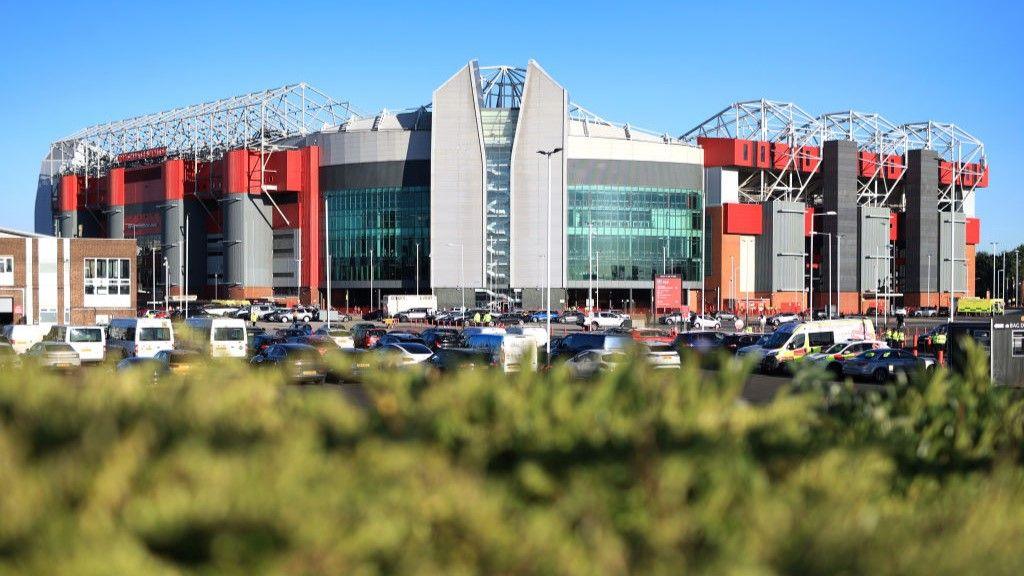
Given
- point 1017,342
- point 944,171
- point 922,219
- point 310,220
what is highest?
point 944,171

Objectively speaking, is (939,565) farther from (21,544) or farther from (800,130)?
(800,130)

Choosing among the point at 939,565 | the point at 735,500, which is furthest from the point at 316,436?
the point at 939,565

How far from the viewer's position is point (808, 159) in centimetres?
11188

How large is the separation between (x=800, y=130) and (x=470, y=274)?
1605 inches

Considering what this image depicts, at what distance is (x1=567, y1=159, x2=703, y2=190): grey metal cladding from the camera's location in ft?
356

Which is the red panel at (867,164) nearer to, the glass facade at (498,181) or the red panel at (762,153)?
the red panel at (762,153)

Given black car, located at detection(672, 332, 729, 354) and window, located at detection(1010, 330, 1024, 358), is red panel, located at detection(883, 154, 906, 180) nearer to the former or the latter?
black car, located at detection(672, 332, 729, 354)

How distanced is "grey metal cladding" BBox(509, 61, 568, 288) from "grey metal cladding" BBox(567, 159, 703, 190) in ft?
11.7

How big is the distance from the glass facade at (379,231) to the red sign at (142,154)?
2863 centimetres

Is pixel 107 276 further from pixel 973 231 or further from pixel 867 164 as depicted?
pixel 973 231

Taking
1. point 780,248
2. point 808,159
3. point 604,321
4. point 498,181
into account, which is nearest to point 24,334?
point 604,321

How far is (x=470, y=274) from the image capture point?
106062 millimetres

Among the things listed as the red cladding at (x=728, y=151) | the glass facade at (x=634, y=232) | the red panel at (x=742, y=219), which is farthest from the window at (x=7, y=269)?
the red panel at (x=742, y=219)

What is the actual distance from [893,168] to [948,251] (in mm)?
12028
